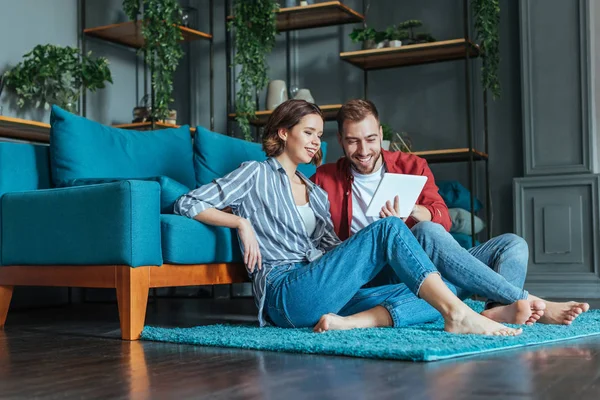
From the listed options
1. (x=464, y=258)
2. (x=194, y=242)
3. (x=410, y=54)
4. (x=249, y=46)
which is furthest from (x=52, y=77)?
(x=464, y=258)

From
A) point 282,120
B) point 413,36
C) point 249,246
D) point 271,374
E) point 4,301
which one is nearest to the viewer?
point 271,374

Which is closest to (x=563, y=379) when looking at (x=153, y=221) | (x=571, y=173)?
(x=153, y=221)

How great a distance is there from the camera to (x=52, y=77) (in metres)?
3.96

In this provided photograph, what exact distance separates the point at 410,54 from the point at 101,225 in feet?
8.72

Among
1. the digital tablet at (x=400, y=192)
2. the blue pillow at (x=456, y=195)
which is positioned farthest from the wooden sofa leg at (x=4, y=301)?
the blue pillow at (x=456, y=195)

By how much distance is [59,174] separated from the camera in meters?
2.78

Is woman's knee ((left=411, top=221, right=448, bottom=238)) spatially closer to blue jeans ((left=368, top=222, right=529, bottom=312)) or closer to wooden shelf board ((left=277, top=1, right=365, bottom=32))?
blue jeans ((left=368, top=222, right=529, bottom=312))

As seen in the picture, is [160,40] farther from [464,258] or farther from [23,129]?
[464,258]

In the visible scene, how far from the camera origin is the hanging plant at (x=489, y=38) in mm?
4270

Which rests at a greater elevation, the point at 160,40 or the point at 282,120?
the point at 160,40

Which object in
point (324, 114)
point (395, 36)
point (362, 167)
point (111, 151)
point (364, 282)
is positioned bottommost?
point (364, 282)

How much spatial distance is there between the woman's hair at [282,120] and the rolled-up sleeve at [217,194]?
13 centimetres

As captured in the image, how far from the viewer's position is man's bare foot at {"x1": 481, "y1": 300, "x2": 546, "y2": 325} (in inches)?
82.7

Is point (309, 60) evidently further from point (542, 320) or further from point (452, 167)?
point (542, 320)
